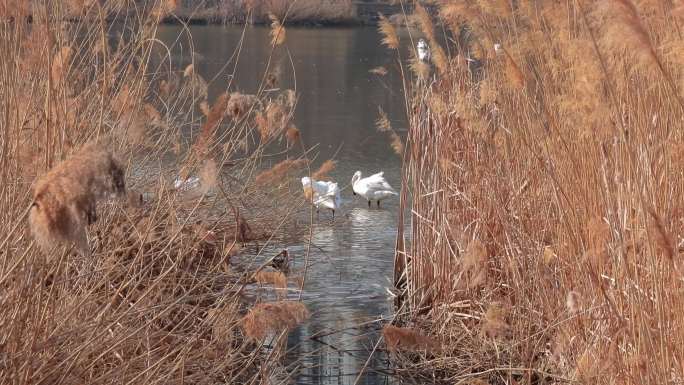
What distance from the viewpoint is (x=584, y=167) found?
9.26 ft

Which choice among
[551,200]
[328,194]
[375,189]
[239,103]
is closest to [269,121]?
[239,103]

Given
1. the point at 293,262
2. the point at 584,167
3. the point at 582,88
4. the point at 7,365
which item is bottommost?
the point at 293,262

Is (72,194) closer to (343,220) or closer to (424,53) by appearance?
(424,53)

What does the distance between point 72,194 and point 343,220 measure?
14.9ft

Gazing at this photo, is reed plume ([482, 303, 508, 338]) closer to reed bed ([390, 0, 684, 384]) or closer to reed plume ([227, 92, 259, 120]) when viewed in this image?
reed bed ([390, 0, 684, 384])

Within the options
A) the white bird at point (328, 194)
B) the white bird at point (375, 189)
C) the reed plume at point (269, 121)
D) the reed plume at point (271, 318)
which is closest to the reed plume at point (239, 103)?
the reed plume at point (269, 121)

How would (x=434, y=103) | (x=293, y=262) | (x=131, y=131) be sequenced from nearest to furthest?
(x=131, y=131), (x=434, y=103), (x=293, y=262)

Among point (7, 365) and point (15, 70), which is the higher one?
point (15, 70)

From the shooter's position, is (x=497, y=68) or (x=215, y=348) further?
(x=497, y=68)

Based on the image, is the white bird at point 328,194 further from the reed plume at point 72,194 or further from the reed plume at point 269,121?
the reed plume at point 72,194

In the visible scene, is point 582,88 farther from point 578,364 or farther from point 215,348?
point 215,348

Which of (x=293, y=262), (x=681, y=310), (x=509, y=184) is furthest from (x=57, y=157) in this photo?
(x=293, y=262)

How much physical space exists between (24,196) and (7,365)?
Result: 0.33m

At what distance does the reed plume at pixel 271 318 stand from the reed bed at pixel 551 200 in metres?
0.35
